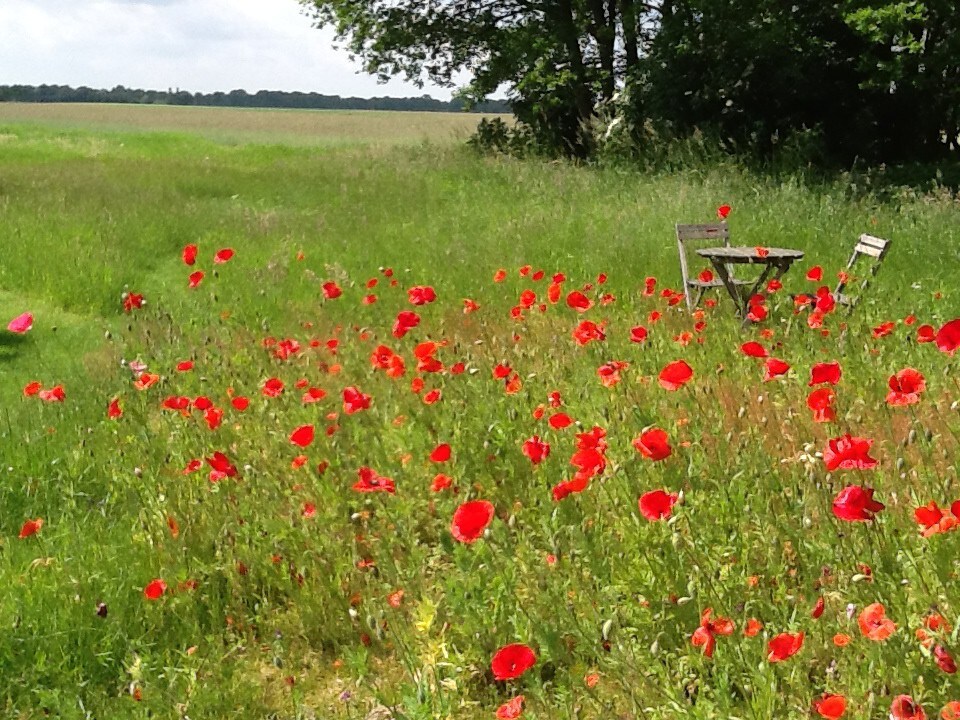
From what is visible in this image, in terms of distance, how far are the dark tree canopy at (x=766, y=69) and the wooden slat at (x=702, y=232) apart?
6.42 metres

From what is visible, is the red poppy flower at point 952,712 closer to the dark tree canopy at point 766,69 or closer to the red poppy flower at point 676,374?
the red poppy flower at point 676,374

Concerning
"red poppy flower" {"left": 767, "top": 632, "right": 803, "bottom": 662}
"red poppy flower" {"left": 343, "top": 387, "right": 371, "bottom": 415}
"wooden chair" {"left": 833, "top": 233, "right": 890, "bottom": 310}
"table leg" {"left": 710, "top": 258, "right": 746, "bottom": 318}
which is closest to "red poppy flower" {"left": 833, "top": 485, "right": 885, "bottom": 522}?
"red poppy flower" {"left": 767, "top": 632, "right": 803, "bottom": 662}

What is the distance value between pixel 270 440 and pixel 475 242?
16.5 ft

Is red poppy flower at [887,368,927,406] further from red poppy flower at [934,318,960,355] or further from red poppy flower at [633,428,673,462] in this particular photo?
red poppy flower at [633,428,673,462]

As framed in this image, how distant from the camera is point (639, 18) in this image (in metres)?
17.4

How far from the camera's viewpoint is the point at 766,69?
47.1ft

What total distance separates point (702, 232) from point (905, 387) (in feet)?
15.8

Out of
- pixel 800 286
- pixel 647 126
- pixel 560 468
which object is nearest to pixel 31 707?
pixel 560 468

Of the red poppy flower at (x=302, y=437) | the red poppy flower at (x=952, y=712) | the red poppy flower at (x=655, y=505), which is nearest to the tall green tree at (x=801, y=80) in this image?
the red poppy flower at (x=302, y=437)

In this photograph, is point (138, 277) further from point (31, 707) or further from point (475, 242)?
point (31, 707)

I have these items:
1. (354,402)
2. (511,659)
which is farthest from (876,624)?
(354,402)

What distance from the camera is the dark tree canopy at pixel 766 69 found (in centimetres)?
1323

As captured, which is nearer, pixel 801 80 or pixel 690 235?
pixel 690 235

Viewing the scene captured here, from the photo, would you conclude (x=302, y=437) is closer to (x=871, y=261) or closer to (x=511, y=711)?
(x=511, y=711)
